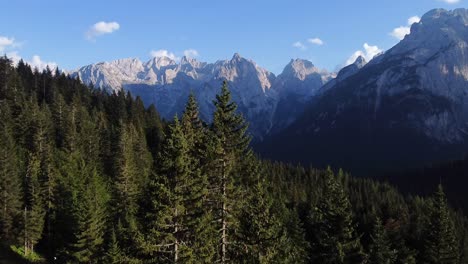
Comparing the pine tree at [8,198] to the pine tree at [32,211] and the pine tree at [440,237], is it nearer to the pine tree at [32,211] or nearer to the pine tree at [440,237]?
the pine tree at [32,211]

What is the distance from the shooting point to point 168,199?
28094 millimetres

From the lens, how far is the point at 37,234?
229 feet

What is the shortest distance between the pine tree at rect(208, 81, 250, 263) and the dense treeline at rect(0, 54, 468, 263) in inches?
3.1

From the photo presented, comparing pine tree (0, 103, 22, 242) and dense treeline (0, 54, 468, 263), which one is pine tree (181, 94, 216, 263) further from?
pine tree (0, 103, 22, 242)

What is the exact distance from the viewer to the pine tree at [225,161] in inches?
1160

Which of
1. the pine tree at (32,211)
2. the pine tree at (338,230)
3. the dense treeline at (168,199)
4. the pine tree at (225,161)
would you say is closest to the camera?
the dense treeline at (168,199)

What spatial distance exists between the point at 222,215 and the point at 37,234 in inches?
2030

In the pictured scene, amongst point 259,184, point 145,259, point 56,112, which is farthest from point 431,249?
point 56,112

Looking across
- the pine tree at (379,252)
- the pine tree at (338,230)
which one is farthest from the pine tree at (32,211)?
the pine tree at (379,252)

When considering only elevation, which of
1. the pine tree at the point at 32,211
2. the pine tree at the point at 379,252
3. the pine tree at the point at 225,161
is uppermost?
the pine tree at the point at 225,161

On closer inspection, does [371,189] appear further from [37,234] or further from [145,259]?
[145,259]

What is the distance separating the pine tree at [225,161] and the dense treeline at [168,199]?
0.08 meters

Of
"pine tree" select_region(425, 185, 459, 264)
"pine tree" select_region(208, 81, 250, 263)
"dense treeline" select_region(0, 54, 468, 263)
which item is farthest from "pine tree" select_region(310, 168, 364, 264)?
"pine tree" select_region(425, 185, 459, 264)

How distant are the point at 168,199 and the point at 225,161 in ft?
15.5
